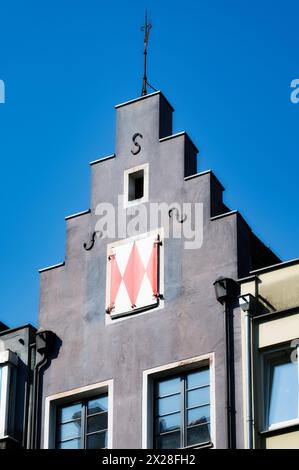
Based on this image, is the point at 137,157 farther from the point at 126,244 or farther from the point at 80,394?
the point at 80,394

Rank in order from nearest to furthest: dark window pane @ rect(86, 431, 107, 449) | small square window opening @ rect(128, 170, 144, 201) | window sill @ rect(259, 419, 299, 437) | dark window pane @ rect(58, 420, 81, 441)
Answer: window sill @ rect(259, 419, 299, 437)
dark window pane @ rect(86, 431, 107, 449)
dark window pane @ rect(58, 420, 81, 441)
small square window opening @ rect(128, 170, 144, 201)

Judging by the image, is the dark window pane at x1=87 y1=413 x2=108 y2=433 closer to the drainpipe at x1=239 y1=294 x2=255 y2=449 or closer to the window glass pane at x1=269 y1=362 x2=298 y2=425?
the drainpipe at x1=239 y1=294 x2=255 y2=449

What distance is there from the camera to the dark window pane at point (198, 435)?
4075cm

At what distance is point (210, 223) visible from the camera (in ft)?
141

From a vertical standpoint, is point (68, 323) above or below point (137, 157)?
below

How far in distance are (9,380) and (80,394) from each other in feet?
5.82

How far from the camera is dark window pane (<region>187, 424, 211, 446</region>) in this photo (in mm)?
40750

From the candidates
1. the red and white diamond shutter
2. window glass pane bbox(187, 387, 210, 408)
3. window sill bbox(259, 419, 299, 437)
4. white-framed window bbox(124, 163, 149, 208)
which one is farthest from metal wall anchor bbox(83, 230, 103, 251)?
window sill bbox(259, 419, 299, 437)

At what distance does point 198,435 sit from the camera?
40.9 metres

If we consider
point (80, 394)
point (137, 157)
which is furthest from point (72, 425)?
point (137, 157)

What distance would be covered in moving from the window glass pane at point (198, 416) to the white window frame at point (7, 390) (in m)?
4.16

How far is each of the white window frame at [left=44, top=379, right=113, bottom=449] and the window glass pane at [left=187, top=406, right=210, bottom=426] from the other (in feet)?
6.01

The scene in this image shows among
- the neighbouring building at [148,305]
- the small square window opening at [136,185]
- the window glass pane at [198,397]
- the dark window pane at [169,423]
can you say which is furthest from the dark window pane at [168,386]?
the small square window opening at [136,185]

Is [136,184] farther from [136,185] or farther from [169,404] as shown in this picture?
[169,404]
